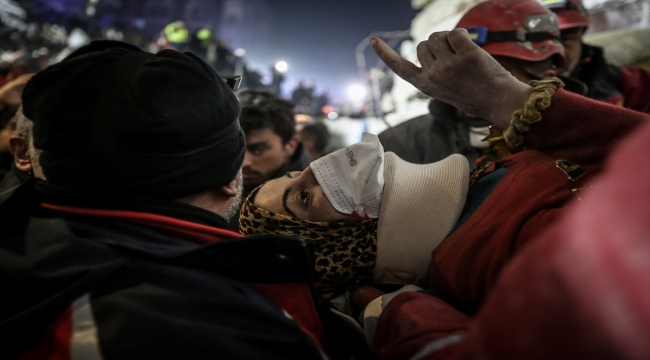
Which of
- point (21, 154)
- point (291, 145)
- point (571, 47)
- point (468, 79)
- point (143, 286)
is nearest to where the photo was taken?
point (143, 286)

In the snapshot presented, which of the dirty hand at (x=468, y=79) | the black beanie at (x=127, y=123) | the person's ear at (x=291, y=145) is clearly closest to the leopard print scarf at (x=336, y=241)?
the black beanie at (x=127, y=123)

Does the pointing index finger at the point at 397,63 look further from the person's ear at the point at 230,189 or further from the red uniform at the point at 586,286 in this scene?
the red uniform at the point at 586,286

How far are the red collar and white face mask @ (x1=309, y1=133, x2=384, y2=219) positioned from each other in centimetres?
63

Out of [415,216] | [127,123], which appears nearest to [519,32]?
[415,216]

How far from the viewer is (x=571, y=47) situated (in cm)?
376

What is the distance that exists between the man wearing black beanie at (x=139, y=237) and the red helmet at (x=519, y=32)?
2177 mm

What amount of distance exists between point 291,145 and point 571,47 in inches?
107

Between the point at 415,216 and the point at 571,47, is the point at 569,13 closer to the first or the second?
the point at 571,47

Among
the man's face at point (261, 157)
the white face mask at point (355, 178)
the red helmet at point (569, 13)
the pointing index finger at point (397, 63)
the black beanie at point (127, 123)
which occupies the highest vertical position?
the red helmet at point (569, 13)

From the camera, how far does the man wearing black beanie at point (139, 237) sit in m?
1.00

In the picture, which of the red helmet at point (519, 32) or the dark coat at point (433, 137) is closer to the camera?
the red helmet at point (519, 32)

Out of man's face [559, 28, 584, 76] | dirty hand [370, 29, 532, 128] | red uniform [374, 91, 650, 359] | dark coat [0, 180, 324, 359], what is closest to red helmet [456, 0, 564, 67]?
man's face [559, 28, 584, 76]

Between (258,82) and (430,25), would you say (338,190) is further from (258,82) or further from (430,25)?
(258,82)

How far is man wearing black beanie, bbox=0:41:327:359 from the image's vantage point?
3.27 feet
